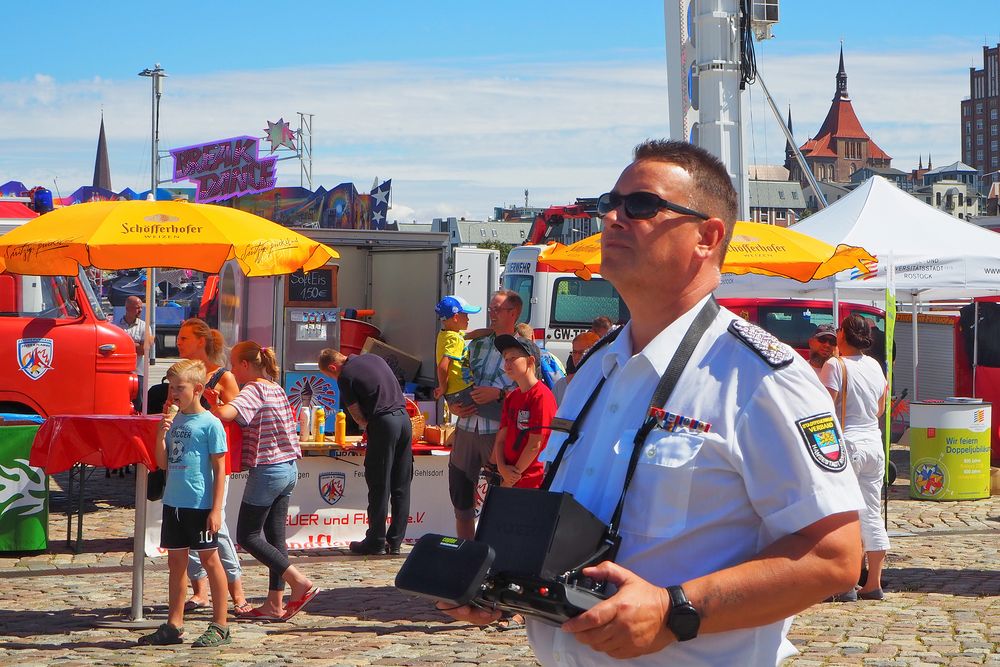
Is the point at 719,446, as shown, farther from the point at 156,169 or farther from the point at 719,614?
the point at 156,169

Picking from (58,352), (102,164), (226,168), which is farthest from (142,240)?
(102,164)

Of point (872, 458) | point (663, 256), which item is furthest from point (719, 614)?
point (872, 458)

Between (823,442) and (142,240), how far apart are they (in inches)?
283

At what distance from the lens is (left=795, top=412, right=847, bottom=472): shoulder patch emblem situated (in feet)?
6.86

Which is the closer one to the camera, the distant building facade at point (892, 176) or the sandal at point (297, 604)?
the sandal at point (297, 604)

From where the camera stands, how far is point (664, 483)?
6.97ft

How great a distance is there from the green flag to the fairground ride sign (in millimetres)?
32202

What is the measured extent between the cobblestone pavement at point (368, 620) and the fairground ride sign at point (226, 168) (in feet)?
105

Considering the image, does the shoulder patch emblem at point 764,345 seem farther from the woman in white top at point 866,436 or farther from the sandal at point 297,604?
the woman in white top at point 866,436

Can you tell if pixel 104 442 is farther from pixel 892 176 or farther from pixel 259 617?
pixel 892 176

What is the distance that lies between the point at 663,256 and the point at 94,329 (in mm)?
10739

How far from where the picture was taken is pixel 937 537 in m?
10.9

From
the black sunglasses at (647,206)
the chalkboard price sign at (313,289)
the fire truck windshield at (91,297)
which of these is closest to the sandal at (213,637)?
the black sunglasses at (647,206)

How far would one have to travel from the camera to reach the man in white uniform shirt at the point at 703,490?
205cm
